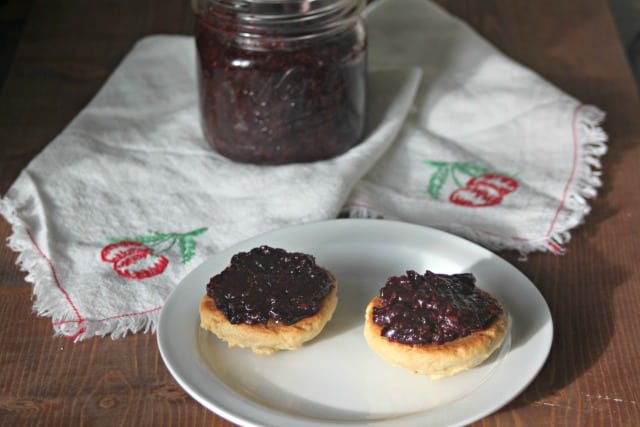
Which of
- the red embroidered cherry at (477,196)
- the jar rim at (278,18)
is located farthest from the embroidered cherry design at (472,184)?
the jar rim at (278,18)

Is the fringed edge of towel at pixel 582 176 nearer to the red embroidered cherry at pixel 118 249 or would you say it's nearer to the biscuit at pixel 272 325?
the biscuit at pixel 272 325

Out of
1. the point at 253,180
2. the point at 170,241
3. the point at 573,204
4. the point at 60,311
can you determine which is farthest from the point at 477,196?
the point at 60,311

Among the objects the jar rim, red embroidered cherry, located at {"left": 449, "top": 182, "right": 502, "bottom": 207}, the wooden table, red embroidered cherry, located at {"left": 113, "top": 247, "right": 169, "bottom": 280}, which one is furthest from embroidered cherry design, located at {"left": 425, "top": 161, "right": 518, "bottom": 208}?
red embroidered cherry, located at {"left": 113, "top": 247, "right": 169, "bottom": 280}

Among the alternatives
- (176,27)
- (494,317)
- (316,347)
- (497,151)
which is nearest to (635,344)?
(494,317)

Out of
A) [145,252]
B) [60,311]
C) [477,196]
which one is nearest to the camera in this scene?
[60,311]

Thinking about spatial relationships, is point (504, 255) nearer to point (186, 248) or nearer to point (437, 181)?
point (437, 181)

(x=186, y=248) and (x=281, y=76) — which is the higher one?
(x=281, y=76)
